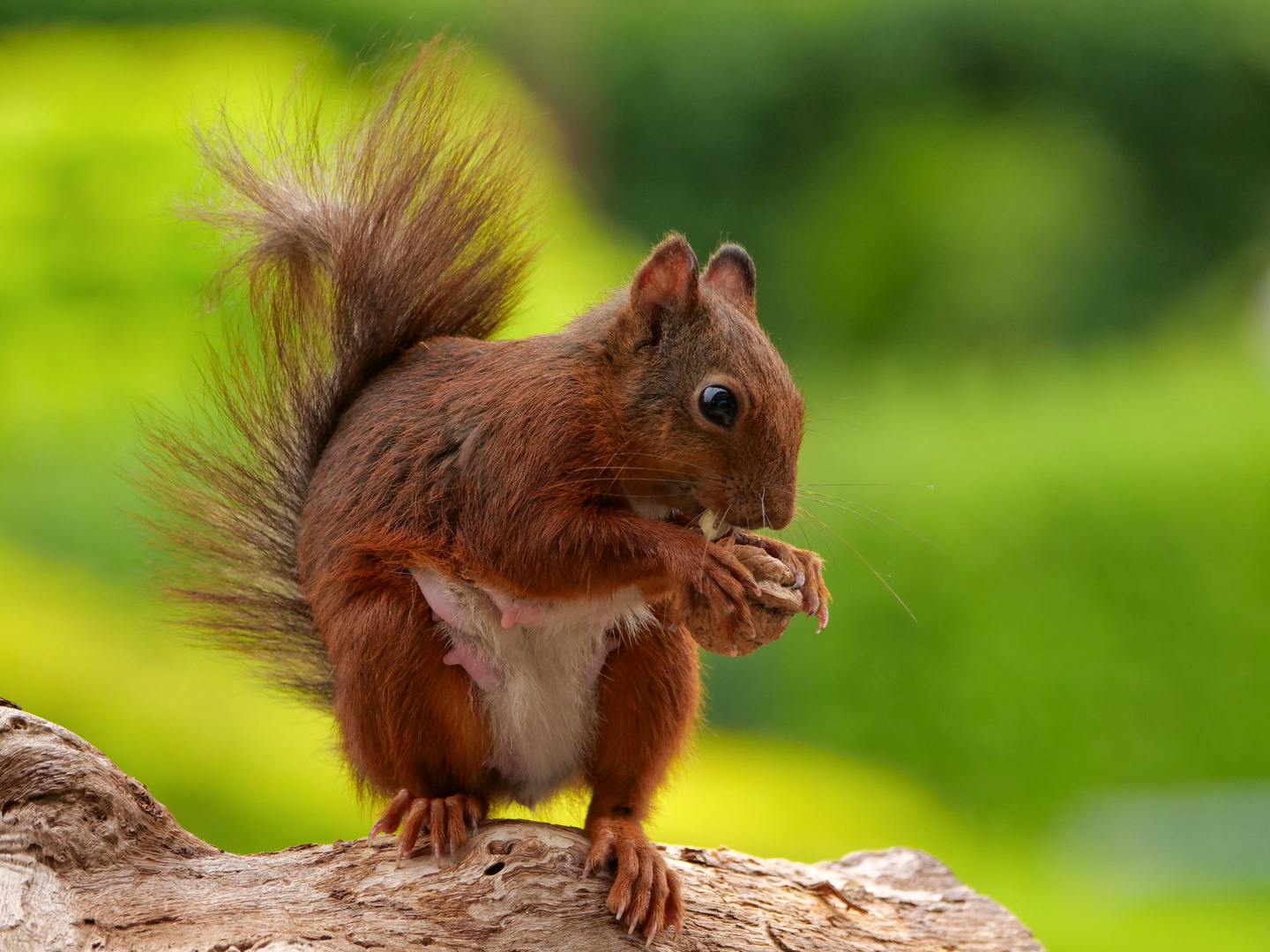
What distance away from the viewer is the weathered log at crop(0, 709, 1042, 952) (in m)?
1.68

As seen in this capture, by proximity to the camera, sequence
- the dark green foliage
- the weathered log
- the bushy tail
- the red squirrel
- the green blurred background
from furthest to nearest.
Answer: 1. the dark green foliage
2. the green blurred background
3. the bushy tail
4. the red squirrel
5. the weathered log

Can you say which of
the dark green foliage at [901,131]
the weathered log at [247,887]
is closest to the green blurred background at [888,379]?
the dark green foliage at [901,131]

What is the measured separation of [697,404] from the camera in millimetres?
1770

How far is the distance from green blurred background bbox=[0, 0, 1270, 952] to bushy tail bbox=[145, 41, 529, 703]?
181mm

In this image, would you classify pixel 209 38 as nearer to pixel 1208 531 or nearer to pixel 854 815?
pixel 854 815

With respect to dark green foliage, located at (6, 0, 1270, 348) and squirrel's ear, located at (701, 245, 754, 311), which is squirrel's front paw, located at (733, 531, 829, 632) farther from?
dark green foliage, located at (6, 0, 1270, 348)

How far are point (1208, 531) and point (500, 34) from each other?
3562 millimetres

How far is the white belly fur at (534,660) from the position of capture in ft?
6.20

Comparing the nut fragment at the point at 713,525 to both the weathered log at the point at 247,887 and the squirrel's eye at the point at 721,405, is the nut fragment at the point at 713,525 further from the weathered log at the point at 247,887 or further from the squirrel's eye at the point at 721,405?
the weathered log at the point at 247,887

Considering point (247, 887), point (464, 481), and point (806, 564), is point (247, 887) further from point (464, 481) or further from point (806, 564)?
point (806, 564)

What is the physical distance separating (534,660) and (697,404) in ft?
1.58

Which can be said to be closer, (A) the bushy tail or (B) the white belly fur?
(B) the white belly fur

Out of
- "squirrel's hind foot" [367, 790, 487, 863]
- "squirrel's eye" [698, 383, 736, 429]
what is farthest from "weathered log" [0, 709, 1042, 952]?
"squirrel's eye" [698, 383, 736, 429]

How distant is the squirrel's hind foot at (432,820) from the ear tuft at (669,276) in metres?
0.77
